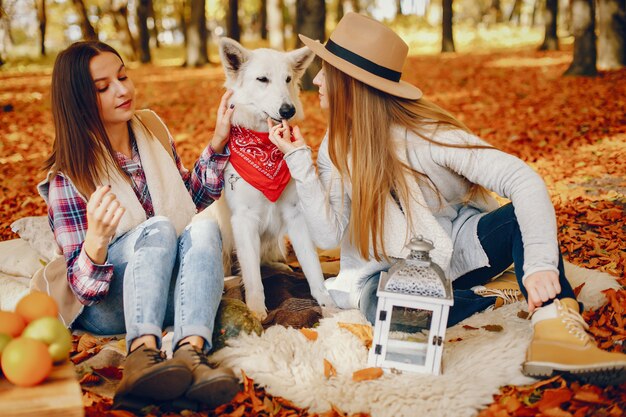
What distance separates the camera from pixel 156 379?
2.12m

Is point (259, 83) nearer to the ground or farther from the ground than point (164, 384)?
farther from the ground

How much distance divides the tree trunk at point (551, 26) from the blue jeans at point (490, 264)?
48.0 feet

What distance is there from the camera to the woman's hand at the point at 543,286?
7.66ft

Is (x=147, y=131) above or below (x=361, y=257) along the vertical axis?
above

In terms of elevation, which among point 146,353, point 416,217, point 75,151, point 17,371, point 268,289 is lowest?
point 268,289

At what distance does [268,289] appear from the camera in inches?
141

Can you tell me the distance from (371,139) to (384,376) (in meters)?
1.04

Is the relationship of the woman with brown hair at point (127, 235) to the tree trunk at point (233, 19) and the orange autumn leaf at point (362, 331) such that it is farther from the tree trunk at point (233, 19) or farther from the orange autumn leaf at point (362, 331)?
the tree trunk at point (233, 19)

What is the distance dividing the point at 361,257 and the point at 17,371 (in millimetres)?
1723

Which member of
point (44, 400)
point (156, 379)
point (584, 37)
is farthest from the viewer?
point (584, 37)

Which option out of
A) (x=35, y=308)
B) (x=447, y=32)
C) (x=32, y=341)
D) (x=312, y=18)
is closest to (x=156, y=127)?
(x=35, y=308)

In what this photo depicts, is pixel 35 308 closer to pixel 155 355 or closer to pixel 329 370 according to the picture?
pixel 155 355

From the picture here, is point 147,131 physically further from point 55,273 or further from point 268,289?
point 268,289

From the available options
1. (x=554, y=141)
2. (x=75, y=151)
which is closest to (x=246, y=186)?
(x=75, y=151)
